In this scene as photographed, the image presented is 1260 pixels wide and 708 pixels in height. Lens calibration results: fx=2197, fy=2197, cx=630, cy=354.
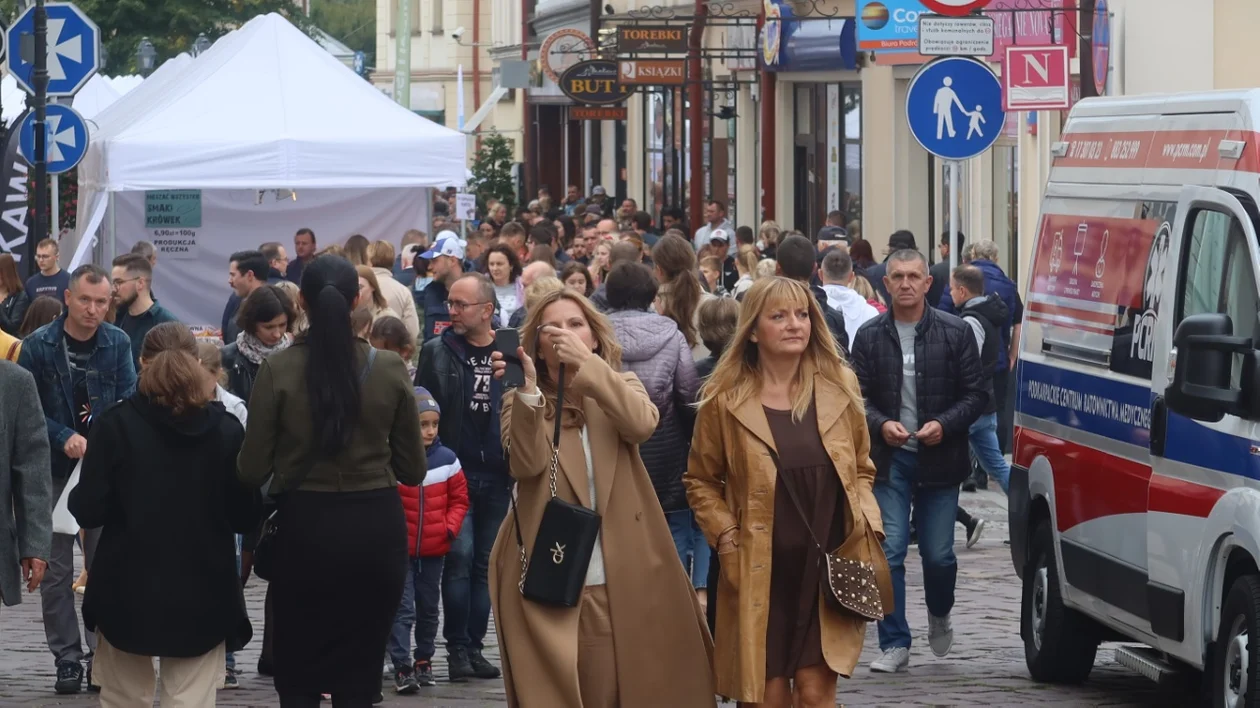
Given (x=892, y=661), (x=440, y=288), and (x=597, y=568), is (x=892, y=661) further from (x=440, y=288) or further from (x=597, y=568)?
(x=440, y=288)

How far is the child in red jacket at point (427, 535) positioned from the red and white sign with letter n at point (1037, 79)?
22.3 ft

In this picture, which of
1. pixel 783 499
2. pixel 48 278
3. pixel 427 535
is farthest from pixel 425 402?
pixel 48 278

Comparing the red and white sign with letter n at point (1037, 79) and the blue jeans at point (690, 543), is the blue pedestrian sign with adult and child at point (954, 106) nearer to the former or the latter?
the red and white sign with letter n at point (1037, 79)

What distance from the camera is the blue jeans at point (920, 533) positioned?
9523 millimetres

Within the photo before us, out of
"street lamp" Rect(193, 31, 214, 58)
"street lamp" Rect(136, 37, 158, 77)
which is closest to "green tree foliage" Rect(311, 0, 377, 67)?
"street lamp" Rect(193, 31, 214, 58)

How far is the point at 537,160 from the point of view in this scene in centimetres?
5678

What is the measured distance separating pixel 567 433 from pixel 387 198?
1654 cm

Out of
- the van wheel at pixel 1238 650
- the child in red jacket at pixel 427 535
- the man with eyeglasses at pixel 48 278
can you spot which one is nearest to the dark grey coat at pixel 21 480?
the child in red jacket at pixel 427 535

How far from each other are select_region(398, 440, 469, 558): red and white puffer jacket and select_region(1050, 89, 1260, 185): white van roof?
2863mm

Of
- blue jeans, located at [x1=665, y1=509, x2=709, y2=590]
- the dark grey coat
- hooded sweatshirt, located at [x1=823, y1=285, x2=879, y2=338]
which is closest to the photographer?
the dark grey coat

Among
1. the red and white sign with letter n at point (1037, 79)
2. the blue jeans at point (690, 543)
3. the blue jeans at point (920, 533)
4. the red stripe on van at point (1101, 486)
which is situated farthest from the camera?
the red and white sign with letter n at point (1037, 79)

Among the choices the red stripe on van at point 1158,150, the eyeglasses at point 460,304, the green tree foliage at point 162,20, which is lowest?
the eyeglasses at point 460,304

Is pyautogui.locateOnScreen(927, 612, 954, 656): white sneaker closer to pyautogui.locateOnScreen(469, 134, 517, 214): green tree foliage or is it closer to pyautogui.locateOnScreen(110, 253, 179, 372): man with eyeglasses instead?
pyautogui.locateOnScreen(110, 253, 179, 372): man with eyeglasses

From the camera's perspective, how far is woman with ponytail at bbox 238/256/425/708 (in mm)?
6812
